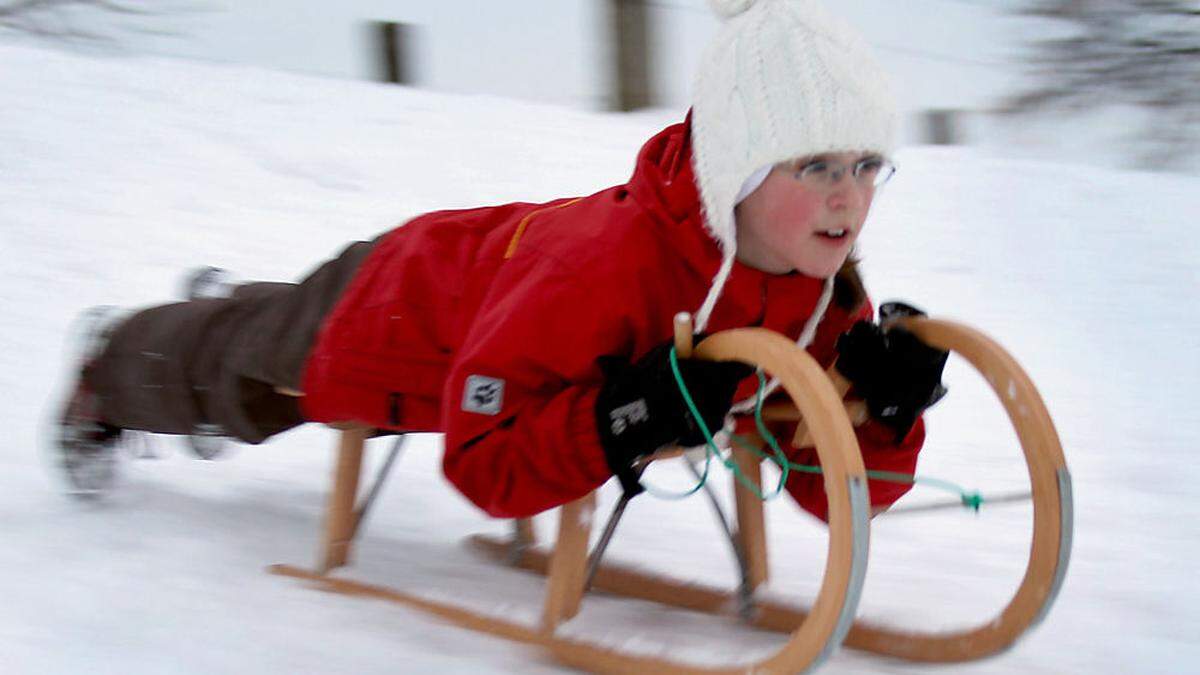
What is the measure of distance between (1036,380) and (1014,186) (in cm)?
171

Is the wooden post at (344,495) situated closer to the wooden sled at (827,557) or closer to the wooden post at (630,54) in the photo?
the wooden sled at (827,557)

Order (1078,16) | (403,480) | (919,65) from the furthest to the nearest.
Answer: (919,65) → (1078,16) → (403,480)

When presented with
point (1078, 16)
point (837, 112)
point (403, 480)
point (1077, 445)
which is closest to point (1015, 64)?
point (1078, 16)

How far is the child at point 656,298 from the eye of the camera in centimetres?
162

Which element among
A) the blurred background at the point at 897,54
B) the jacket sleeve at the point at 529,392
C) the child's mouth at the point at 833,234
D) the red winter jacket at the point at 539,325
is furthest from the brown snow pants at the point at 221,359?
the blurred background at the point at 897,54

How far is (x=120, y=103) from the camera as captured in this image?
543 cm

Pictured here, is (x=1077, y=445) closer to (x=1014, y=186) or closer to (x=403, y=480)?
(x=403, y=480)

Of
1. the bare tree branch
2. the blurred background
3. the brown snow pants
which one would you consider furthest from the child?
the bare tree branch

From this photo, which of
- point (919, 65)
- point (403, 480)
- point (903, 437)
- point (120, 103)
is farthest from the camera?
point (919, 65)

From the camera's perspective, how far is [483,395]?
1676 millimetres

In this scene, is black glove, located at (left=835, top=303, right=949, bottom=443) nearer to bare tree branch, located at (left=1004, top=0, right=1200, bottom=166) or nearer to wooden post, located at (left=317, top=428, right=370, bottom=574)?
wooden post, located at (left=317, top=428, right=370, bottom=574)

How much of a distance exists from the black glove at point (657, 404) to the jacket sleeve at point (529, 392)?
6 centimetres

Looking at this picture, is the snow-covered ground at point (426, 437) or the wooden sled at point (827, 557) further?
the snow-covered ground at point (426, 437)

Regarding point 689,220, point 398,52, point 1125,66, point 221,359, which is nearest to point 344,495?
Result: point 221,359
